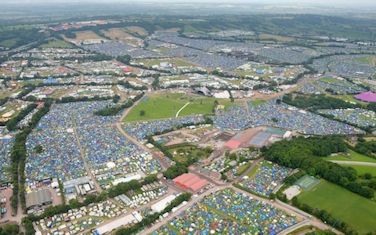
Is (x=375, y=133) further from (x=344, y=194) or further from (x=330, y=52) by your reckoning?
(x=330, y=52)

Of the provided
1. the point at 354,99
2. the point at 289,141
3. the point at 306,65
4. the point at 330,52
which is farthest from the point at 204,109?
the point at 330,52

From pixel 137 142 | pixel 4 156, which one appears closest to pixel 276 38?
pixel 137 142

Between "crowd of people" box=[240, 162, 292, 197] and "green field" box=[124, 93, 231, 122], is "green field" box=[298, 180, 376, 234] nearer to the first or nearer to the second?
"crowd of people" box=[240, 162, 292, 197]

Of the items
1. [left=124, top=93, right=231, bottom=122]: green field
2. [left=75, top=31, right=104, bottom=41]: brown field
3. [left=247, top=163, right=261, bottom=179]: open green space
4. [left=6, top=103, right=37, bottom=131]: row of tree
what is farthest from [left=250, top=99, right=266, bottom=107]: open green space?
[left=75, top=31, right=104, bottom=41]: brown field

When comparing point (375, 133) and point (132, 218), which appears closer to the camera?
point (132, 218)

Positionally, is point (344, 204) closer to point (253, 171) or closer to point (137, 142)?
point (253, 171)

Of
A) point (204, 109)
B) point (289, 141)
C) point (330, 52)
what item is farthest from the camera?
point (330, 52)

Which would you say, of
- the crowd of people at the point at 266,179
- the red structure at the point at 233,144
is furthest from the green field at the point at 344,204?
the red structure at the point at 233,144
